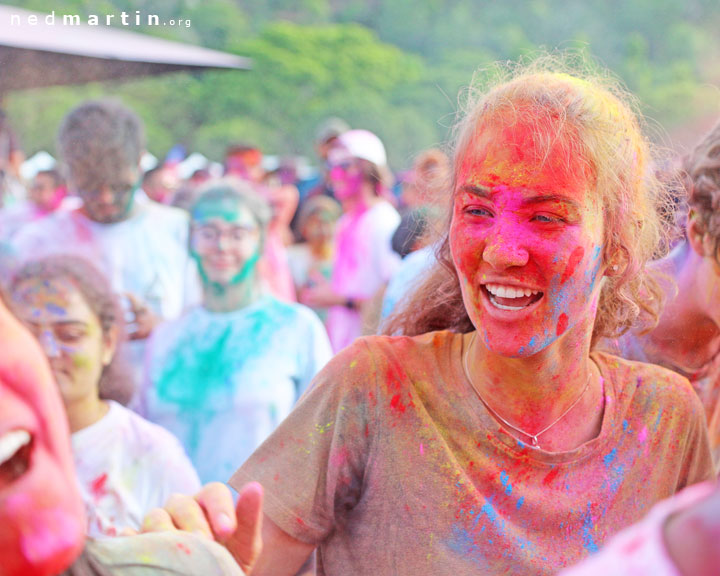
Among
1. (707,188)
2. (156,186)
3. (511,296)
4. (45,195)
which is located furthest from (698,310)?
(156,186)

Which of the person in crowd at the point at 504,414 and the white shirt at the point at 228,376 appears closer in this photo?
the person in crowd at the point at 504,414

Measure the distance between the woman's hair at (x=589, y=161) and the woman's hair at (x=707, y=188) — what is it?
22cm

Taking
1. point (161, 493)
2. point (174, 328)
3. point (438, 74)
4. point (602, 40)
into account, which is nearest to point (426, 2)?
point (438, 74)

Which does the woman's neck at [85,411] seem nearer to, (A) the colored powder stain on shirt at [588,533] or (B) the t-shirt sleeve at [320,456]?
(B) the t-shirt sleeve at [320,456]

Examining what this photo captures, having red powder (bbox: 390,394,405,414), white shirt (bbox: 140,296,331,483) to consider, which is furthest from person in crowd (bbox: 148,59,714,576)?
white shirt (bbox: 140,296,331,483)

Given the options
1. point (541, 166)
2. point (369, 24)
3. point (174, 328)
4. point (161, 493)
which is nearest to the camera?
point (541, 166)

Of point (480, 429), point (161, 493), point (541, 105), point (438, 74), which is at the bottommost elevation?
point (161, 493)

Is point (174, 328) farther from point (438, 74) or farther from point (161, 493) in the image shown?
point (438, 74)

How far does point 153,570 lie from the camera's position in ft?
3.81

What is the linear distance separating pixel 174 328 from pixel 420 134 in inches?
481

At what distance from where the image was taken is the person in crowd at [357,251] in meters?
4.27

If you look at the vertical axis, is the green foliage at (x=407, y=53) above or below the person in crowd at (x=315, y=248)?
above

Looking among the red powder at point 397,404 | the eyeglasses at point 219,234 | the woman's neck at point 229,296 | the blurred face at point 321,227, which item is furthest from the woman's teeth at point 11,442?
the blurred face at point 321,227

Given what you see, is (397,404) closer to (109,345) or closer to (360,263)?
(109,345)
